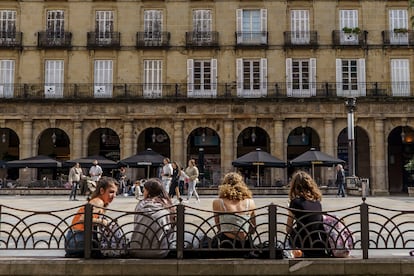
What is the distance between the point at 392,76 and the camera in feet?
110

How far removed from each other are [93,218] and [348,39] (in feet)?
98.9

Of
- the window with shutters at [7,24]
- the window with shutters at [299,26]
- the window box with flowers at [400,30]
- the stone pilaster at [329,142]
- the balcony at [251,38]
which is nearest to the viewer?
the window box with flowers at [400,30]

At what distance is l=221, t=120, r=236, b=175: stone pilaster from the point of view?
32.9m

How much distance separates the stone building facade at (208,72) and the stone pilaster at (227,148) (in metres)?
0.07

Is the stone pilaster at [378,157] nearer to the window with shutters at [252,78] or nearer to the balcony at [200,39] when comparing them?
the window with shutters at [252,78]

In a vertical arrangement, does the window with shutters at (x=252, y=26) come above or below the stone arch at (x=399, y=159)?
above

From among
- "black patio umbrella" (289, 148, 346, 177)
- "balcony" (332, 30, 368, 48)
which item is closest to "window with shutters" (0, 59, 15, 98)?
"black patio umbrella" (289, 148, 346, 177)

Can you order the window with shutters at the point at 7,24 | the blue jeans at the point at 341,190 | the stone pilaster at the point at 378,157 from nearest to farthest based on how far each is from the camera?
the blue jeans at the point at 341,190 < the stone pilaster at the point at 378,157 < the window with shutters at the point at 7,24

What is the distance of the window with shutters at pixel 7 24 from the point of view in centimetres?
3406

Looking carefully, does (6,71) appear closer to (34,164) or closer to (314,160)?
(34,164)

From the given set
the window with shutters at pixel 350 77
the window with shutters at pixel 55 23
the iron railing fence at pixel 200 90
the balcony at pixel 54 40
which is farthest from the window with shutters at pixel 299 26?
the window with shutters at pixel 55 23

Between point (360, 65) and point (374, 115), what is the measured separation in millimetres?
3675

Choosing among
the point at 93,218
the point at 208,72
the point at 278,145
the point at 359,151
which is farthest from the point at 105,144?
the point at 93,218

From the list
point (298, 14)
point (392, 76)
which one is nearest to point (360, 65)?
point (392, 76)
